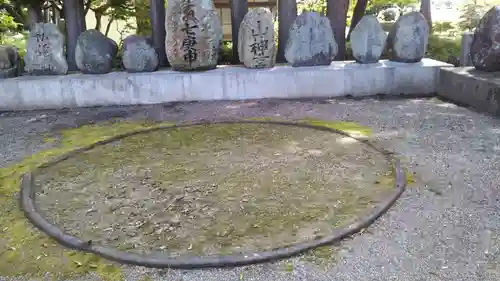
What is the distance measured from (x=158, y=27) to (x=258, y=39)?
80.5 inches

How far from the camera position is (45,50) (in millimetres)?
7277

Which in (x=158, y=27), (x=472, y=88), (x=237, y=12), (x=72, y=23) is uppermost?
(x=237, y=12)

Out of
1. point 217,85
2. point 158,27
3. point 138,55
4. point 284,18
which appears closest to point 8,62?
point 138,55

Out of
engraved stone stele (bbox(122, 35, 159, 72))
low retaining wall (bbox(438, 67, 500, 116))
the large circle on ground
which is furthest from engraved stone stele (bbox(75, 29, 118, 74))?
low retaining wall (bbox(438, 67, 500, 116))

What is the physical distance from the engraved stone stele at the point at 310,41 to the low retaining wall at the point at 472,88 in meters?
1.83

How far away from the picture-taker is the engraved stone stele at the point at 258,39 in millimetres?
7156

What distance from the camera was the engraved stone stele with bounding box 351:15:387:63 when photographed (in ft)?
23.8

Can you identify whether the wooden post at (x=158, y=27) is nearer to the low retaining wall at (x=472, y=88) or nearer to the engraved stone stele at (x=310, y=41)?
the engraved stone stele at (x=310, y=41)

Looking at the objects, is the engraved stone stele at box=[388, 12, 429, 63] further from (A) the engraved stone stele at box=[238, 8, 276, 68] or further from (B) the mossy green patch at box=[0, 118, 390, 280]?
(B) the mossy green patch at box=[0, 118, 390, 280]

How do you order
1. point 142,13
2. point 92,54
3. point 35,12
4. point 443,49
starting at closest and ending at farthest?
point 92,54 → point 35,12 → point 443,49 → point 142,13

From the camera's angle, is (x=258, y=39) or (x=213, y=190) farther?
(x=258, y=39)

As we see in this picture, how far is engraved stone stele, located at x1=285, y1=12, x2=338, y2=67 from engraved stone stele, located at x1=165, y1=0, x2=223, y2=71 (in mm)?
1261

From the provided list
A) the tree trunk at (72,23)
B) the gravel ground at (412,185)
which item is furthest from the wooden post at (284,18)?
the tree trunk at (72,23)

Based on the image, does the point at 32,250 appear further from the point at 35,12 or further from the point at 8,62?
the point at 35,12
